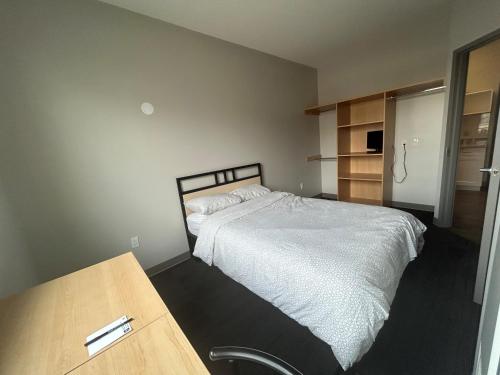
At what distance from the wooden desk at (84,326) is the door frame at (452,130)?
334 cm

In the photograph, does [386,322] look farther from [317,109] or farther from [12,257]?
[317,109]

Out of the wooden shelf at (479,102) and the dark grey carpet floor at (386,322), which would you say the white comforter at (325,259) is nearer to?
the dark grey carpet floor at (386,322)

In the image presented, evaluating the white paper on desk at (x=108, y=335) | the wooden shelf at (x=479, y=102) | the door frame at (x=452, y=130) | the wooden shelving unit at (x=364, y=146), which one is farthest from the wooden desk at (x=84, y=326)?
the wooden shelf at (x=479, y=102)

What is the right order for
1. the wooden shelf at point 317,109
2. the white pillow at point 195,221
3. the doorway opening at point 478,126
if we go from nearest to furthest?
the white pillow at point 195,221 → the doorway opening at point 478,126 → the wooden shelf at point 317,109

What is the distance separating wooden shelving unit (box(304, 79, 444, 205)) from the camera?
3.21 m

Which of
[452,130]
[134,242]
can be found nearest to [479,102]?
[452,130]

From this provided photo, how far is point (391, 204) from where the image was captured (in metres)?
3.64

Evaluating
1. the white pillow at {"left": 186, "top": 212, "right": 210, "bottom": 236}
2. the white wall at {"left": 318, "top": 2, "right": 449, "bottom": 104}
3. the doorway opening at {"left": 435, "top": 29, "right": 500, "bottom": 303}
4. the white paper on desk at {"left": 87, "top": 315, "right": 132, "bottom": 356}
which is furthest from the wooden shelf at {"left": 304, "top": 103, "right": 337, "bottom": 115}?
the white paper on desk at {"left": 87, "top": 315, "right": 132, "bottom": 356}

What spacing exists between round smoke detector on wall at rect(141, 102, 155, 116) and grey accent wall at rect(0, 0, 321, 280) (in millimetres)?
48

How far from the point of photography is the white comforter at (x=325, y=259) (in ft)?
3.50

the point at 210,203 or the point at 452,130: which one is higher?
the point at 452,130

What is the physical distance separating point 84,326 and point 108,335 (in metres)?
0.14

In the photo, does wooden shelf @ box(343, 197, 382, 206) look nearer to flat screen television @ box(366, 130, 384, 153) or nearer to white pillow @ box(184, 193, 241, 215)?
flat screen television @ box(366, 130, 384, 153)

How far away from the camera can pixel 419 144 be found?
3209 millimetres
